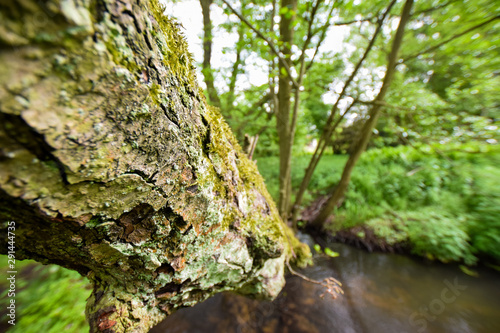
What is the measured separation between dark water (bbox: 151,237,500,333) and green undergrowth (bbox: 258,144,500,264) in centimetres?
54

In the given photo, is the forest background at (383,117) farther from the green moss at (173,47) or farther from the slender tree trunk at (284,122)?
the green moss at (173,47)

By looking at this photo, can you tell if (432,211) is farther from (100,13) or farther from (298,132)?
(100,13)

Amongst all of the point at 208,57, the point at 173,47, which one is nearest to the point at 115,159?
the point at 173,47

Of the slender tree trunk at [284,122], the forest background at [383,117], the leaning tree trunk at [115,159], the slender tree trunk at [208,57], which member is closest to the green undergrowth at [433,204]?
the forest background at [383,117]

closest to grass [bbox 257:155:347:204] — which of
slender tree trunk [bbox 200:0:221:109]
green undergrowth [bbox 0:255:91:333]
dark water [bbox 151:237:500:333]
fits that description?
dark water [bbox 151:237:500:333]

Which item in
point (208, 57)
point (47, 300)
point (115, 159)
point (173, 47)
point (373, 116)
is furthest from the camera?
point (208, 57)

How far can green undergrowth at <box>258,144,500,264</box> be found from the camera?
4031 mm

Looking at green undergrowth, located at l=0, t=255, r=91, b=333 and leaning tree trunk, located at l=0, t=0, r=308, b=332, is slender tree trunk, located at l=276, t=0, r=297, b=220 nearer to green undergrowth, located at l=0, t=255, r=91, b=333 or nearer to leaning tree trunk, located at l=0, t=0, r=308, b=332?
leaning tree trunk, located at l=0, t=0, r=308, b=332

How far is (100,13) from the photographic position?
43 centimetres

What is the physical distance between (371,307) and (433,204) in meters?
3.85

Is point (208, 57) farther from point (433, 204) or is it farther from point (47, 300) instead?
point (433, 204)

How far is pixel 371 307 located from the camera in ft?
10.2

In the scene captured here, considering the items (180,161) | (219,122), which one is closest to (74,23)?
(180,161)

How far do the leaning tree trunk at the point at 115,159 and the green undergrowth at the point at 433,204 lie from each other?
387 cm
